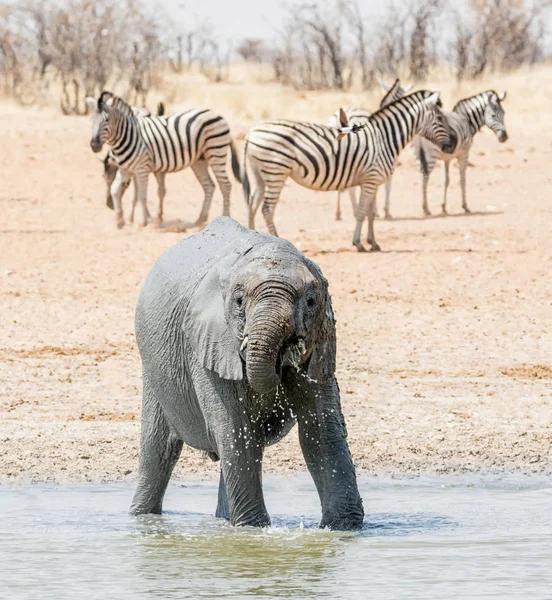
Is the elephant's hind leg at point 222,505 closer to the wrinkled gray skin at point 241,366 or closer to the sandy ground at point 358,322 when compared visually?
the wrinkled gray skin at point 241,366

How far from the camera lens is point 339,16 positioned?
35.9m

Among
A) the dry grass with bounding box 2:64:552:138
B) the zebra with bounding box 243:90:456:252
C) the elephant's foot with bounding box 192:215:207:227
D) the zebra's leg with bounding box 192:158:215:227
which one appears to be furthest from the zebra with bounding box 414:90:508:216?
the dry grass with bounding box 2:64:552:138

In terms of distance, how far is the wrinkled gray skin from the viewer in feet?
15.8

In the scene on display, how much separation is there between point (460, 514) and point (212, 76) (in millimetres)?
35739

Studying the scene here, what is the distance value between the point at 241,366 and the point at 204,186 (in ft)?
42.1

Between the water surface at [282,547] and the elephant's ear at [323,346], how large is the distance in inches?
31.2

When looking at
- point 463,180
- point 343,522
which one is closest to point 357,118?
point 463,180

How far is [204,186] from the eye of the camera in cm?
1775

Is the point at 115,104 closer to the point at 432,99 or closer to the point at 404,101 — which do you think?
the point at 404,101

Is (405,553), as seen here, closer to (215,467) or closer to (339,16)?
(215,467)

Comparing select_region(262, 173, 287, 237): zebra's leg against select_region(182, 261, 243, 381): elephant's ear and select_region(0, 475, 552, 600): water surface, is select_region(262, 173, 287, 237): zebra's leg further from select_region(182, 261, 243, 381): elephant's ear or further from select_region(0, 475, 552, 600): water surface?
select_region(182, 261, 243, 381): elephant's ear

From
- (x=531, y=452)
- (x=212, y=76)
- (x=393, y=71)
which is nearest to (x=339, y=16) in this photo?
(x=393, y=71)

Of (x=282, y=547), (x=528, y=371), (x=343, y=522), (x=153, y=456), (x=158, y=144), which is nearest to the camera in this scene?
(x=343, y=522)

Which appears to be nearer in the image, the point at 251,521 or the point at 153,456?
the point at 251,521
